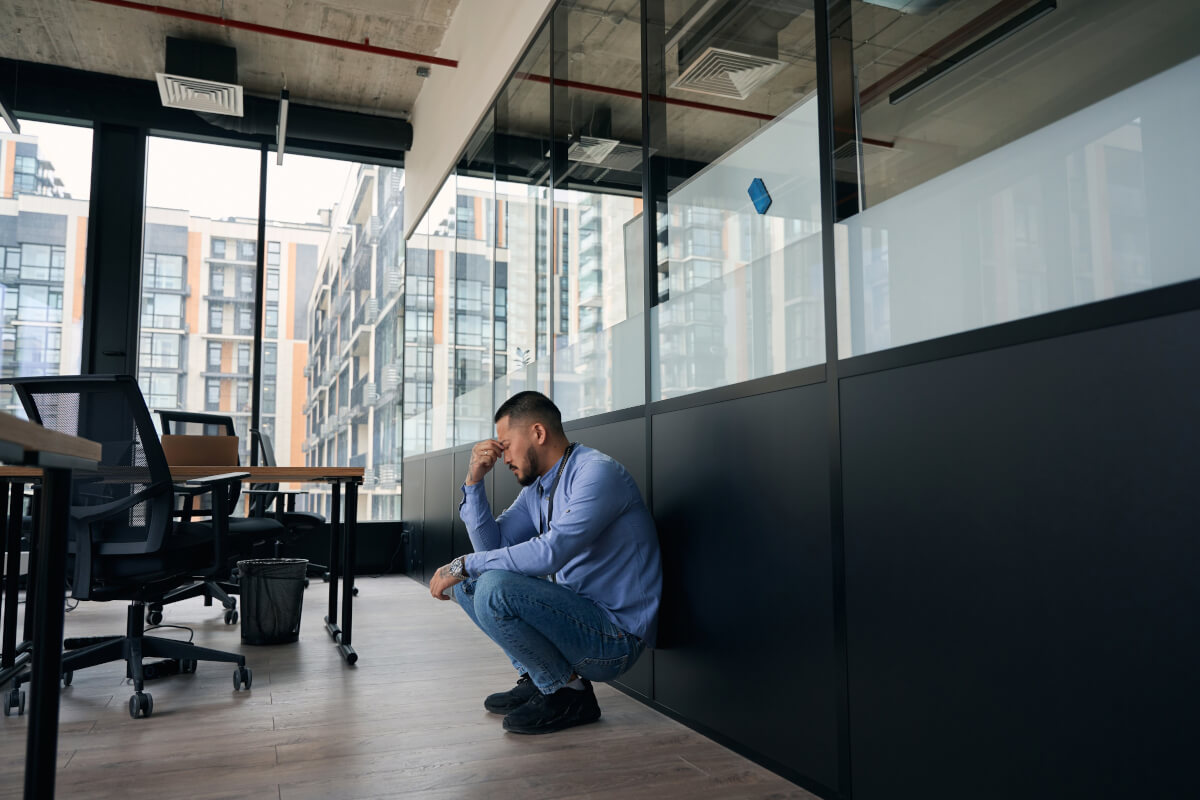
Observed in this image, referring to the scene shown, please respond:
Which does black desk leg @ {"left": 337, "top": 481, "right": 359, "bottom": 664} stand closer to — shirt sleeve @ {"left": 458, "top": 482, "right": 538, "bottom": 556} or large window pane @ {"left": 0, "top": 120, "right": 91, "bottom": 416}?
shirt sleeve @ {"left": 458, "top": 482, "right": 538, "bottom": 556}

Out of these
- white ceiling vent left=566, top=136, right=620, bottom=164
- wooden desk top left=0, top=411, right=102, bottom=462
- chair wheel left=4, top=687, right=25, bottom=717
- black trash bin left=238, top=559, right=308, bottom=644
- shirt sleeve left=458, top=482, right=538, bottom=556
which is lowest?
chair wheel left=4, top=687, right=25, bottom=717

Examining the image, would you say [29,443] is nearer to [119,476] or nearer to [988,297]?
[988,297]

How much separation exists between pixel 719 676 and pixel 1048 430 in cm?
122

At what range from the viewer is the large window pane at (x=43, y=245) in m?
6.22

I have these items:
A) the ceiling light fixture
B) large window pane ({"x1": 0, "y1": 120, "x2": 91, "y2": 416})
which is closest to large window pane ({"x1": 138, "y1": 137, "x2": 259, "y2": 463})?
large window pane ({"x1": 0, "y1": 120, "x2": 91, "y2": 416})

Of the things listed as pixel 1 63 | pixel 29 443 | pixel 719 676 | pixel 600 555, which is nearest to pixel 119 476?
pixel 600 555

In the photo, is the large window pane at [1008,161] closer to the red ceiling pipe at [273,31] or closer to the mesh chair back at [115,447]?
the mesh chair back at [115,447]

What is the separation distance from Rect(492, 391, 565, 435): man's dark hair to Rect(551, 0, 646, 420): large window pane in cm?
37

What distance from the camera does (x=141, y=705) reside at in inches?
100

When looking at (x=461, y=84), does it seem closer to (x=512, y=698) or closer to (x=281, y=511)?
(x=281, y=511)

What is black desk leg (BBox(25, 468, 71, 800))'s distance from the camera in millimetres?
1329

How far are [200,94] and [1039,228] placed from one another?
5.65 metres

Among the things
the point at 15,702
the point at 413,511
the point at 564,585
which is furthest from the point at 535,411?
the point at 413,511

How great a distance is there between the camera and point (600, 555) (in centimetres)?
248
